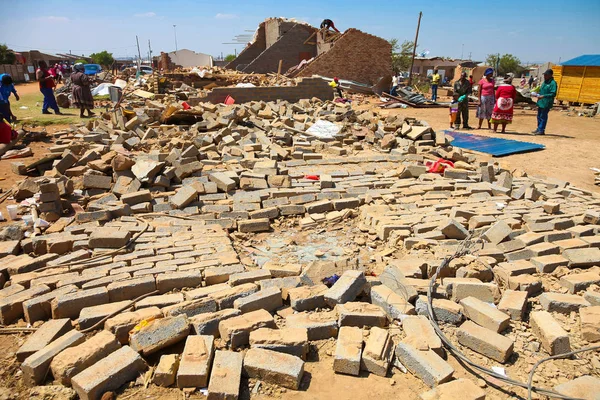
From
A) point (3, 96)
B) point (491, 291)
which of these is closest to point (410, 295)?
point (491, 291)

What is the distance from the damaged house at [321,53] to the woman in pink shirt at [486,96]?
40.8ft

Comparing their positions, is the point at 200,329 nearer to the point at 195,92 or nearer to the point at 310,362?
the point at 310,362

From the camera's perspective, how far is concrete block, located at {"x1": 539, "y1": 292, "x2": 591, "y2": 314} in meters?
3.27

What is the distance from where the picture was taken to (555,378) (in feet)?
8.72

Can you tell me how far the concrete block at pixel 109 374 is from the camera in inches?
94.8

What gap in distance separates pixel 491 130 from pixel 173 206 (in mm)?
10315

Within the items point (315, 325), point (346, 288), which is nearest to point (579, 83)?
point (346, 288)

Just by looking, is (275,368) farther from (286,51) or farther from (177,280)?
(286,51)

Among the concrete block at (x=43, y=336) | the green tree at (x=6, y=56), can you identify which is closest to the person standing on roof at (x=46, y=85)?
the concrete block at (x=43, y=336)

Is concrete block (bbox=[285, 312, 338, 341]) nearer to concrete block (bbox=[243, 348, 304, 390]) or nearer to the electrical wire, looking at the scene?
concrete block (bbox=[243, 348, 304, 390])

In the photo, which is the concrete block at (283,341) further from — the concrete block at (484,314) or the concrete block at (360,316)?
the concrete block at (484,314)

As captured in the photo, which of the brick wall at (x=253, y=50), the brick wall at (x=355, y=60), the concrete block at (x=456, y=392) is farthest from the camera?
the brick wall at (x=253, y=50)

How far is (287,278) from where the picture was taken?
12.1ft

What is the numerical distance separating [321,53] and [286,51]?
3.20m
